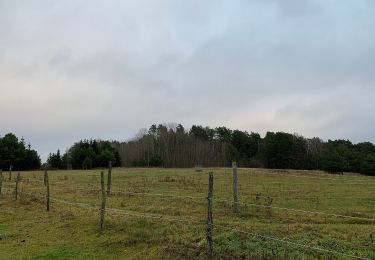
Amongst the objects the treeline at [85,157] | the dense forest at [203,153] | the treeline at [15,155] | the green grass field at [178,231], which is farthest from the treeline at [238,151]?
the green grass field at [178,231]

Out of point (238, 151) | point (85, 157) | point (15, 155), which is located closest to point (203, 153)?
point (238, 151)

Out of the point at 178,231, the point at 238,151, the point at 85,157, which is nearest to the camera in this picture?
the point at 178,231

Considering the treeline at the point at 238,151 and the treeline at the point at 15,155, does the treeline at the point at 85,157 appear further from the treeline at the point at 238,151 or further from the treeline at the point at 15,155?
the treeline at the point at 238,151

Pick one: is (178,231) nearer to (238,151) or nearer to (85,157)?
(85,157)

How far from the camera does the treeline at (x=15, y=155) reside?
89188 mm

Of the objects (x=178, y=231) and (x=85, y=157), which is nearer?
(x=178, y=231)

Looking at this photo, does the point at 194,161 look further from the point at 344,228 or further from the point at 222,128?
the point at 344,228

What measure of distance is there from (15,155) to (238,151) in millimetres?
79107

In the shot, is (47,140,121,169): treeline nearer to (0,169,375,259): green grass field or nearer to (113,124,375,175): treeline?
(113,124,375,175): treeline

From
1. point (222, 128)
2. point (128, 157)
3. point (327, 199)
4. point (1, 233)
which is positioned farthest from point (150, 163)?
point (1, 233)

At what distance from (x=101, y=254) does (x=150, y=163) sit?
11224cm

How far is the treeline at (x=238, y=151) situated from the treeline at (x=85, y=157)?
2156cm

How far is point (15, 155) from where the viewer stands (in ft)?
301

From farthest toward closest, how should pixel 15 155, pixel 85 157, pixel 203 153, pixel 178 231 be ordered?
pixel 203 153 < pixel 85 157 < pixel 15 155 < pixel 178 231
